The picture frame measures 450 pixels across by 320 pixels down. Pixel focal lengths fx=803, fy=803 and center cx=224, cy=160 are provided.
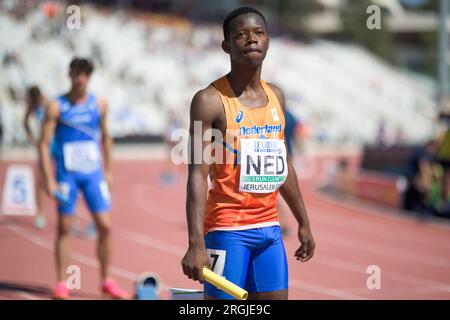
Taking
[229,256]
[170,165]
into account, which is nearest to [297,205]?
[229,256]

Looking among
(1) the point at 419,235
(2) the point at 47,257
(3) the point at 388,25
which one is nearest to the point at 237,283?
(2) the point at 47,257

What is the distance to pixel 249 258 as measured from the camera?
409cm

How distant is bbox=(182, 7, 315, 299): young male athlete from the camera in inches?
157

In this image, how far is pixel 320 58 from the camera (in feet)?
167

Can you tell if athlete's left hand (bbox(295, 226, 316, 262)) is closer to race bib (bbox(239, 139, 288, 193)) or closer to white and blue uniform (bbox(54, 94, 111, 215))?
race bib (bbox(239, 139, 288, 193))

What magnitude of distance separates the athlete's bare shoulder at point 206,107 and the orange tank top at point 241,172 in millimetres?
42

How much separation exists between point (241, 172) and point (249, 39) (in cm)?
67

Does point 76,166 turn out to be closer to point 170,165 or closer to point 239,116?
point 239,116

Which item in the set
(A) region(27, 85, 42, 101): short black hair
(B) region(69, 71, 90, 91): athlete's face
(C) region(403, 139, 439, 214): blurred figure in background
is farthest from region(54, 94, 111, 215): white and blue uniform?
(C) region(403, 139, 439, 214): blurred figure in background

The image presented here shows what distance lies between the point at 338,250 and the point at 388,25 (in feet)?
217

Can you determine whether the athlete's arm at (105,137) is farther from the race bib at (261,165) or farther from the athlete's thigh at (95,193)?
the race bib at (261,165)

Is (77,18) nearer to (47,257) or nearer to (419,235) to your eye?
(47,257)

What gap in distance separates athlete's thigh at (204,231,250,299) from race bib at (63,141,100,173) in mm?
3484

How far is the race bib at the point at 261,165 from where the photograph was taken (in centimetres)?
406
